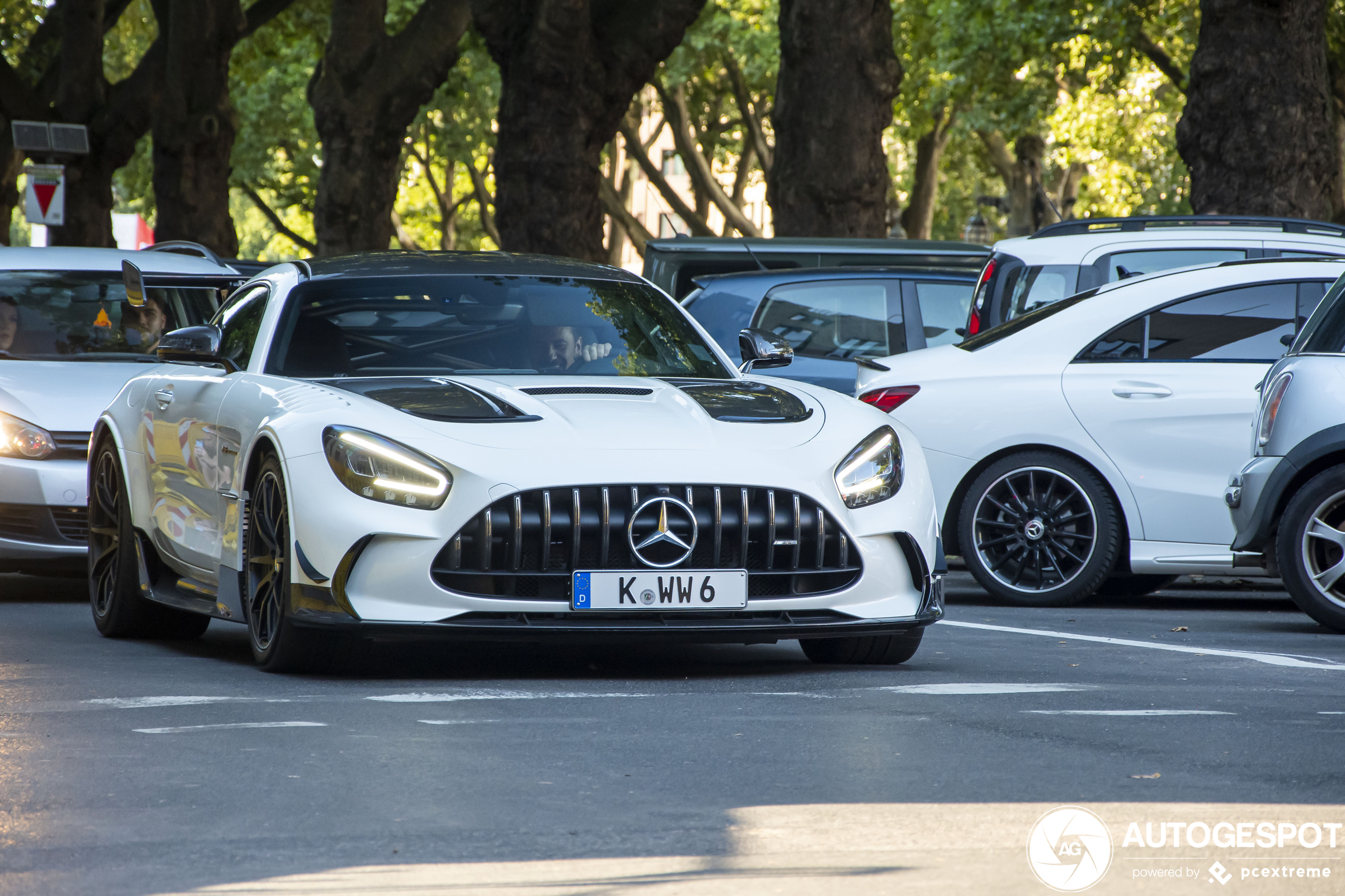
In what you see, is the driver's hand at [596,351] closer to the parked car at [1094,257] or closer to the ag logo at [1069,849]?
the ag logo at [1069,849]

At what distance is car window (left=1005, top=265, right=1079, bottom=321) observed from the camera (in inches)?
447

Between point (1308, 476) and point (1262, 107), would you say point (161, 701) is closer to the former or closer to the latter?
point (1308, 476)

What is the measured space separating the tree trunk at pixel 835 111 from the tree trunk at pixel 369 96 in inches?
332

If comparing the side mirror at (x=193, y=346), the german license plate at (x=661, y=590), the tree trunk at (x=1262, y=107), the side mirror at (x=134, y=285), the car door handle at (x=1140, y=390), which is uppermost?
the tree trunk at (x=1262, y=107)

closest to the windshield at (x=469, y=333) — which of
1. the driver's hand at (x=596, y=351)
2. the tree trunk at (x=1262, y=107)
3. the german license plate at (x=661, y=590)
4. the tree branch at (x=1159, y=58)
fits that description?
the driver's hand at (x=596, y=351)

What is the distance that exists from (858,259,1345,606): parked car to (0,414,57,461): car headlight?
13.1ft

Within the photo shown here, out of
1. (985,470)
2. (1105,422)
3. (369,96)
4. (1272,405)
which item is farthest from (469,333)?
(369,96)

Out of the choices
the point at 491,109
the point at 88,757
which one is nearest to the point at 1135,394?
the point at 88,757

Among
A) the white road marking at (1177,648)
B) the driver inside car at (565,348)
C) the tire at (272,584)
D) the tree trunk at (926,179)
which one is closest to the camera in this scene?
the tire at (272,584)

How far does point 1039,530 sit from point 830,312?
2940 millimetres

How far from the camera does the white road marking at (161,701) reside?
612cm

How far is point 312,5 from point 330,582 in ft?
109

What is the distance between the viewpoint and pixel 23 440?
997cm

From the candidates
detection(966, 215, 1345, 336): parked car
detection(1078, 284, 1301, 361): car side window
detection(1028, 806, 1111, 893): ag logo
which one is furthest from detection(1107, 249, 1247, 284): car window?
detection(1028, 806, 1111, 893): ag logo
